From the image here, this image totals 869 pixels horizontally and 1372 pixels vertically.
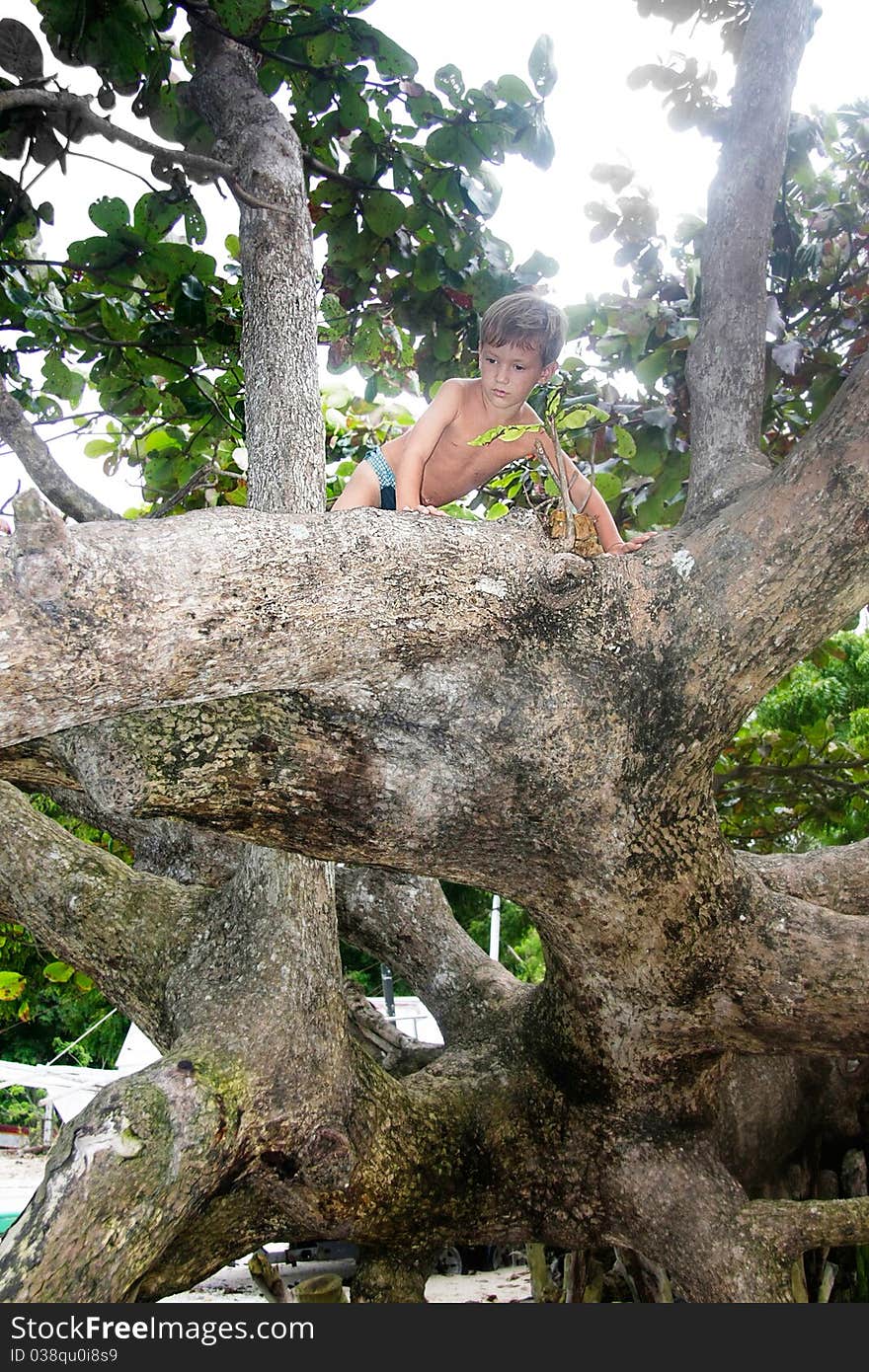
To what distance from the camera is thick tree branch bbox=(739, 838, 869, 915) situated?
3.10m

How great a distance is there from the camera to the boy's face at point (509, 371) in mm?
2697

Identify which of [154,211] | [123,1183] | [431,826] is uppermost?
[154,211]

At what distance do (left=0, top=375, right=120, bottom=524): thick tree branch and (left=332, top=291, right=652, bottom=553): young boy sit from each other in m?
1.15

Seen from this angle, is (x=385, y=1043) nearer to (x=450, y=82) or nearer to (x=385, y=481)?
(x=385, y=481)

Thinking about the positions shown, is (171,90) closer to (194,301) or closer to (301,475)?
(194,301)

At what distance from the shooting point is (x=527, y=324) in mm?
2633

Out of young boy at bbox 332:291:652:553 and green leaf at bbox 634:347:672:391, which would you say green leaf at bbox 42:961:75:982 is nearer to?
young boy at bbox 332:291:652:553

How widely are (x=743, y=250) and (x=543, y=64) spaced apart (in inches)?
38.4

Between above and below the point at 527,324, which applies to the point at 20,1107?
below

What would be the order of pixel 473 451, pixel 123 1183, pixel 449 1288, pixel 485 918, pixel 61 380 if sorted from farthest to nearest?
1. pixel 485 918
2. pixel 449 1288
3. pixel 61 380
4. pixel 473 451
5. pixel 123 1183

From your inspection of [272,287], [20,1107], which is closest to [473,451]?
[272,287]

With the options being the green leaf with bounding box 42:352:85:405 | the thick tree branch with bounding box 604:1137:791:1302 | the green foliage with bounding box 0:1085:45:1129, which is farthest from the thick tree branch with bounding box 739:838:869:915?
the green foliage with bounding box 0:1085:45:1129

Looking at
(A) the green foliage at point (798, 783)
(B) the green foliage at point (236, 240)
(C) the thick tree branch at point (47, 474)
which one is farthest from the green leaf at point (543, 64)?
(A) the green foliage at point (798, 783)

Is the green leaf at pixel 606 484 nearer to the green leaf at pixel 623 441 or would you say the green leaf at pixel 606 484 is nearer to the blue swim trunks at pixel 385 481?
the green leaf at pixel 623 441
